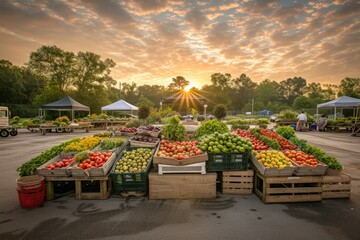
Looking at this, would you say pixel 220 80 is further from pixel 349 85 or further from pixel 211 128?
pixel 211 128

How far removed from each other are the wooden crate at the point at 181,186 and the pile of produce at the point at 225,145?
64cm

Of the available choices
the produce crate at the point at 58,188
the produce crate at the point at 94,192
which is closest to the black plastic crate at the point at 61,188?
the produce crate at the point at 58,188

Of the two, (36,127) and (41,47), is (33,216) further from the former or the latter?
(41,47)

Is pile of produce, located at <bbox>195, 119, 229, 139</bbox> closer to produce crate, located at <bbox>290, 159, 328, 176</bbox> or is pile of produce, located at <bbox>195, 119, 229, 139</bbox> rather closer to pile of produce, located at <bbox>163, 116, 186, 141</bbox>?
pile of produce, located at <bbox>163, 116, 186, 141</bbox>

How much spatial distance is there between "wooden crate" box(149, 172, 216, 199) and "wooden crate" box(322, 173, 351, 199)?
254cm

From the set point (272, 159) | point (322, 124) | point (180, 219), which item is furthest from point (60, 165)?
point (322, 124)

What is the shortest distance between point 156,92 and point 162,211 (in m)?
87.8

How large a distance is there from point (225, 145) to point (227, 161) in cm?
40

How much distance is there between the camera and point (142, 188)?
4.94 metres

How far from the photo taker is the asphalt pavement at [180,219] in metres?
3.46

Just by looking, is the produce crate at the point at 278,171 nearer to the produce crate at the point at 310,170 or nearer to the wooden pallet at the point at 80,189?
the produce crate at the point at 310,170

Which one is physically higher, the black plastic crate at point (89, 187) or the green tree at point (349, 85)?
the green tree at point (349, 85)

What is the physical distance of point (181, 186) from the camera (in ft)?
15.9

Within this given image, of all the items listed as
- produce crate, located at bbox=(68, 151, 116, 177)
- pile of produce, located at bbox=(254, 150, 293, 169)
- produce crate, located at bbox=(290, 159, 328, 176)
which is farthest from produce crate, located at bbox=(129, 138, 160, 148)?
produce crate, located at bbox=(290, 159, 328, 176)
